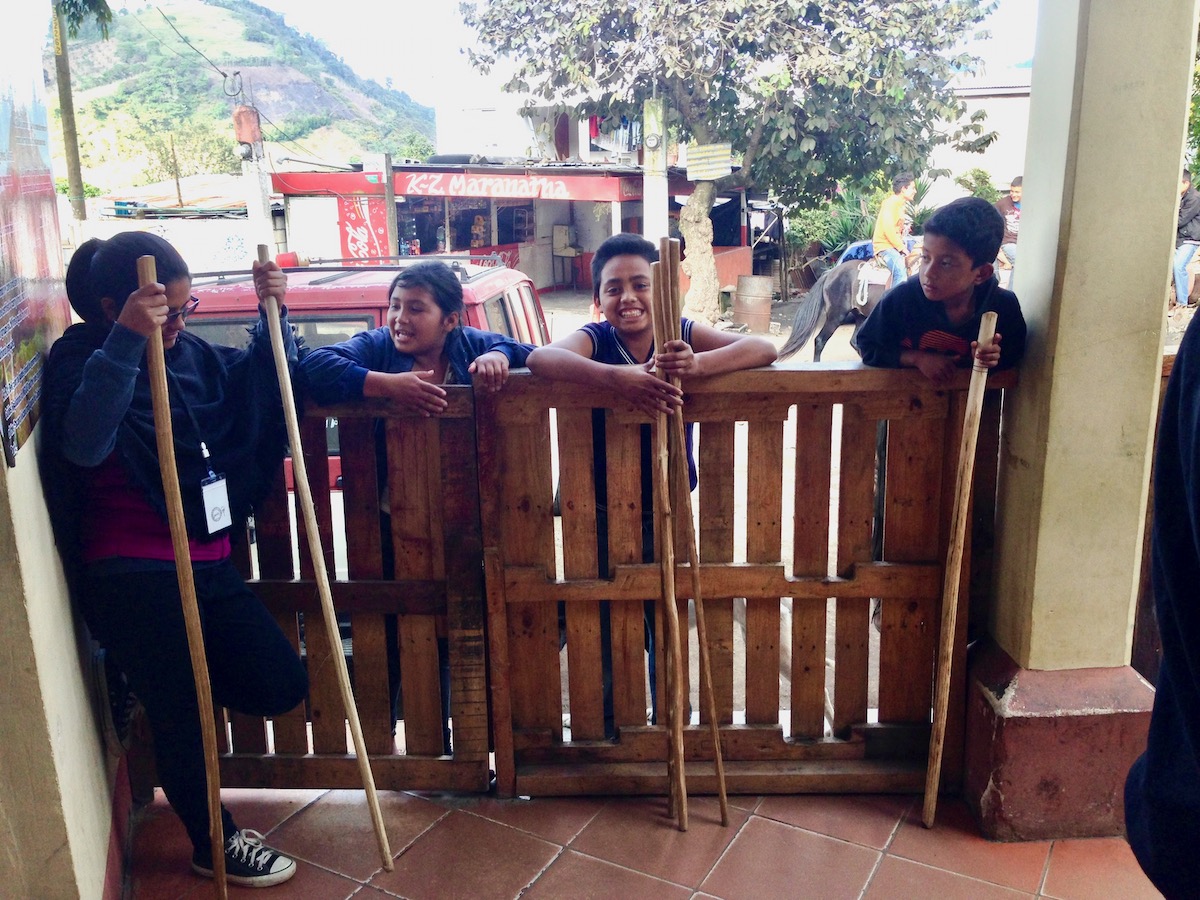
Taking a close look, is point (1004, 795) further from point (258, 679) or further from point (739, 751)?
point (258, 679)

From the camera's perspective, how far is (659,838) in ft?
9.36

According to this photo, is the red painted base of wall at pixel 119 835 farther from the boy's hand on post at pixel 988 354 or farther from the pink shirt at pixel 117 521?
the boy's hand on post at pixel 988 354

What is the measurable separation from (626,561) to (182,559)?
1254 mm

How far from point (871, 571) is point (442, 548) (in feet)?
4.27

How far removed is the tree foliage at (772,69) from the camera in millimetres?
15977

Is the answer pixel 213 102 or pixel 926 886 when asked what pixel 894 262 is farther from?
pixel 213 102

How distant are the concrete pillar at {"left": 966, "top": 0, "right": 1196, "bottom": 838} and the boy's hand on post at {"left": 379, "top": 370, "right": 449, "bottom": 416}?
1663 mm

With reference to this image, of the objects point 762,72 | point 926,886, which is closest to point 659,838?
point 926,886

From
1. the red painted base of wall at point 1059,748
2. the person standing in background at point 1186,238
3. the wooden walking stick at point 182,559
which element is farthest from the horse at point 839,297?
the wooden walking stick at point 182,559

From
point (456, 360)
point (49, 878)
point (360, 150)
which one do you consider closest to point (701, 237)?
point (456, 360)

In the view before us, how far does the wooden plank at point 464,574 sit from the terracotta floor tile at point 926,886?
1231mm

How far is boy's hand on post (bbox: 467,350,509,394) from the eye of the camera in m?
2.75

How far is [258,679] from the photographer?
2.62 m

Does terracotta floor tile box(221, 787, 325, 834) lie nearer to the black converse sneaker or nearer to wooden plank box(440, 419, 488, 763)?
the black converse sneaker
